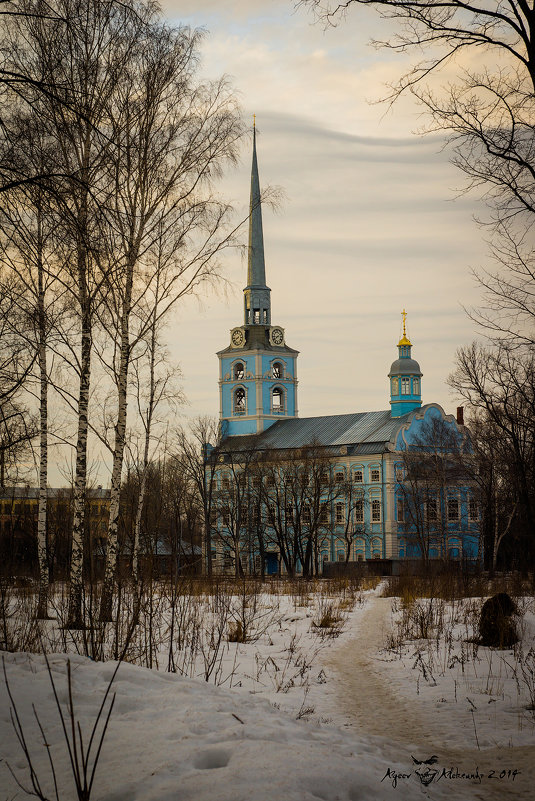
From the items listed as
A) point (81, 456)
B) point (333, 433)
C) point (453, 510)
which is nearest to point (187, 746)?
point (81, 456)

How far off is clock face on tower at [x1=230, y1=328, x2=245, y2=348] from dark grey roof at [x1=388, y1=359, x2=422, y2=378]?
1371 cm

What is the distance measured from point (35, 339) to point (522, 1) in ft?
33.2

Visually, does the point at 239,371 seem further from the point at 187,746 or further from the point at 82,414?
the point at 187,746

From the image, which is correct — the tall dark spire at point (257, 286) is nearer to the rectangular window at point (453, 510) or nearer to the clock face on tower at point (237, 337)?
the clock face on tower at point (237, 337)

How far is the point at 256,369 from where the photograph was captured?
73.9 metres

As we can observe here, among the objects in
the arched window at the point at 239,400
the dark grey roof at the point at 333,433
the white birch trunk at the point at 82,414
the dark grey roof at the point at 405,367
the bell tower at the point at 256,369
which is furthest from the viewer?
the arched window at the point at 239,400

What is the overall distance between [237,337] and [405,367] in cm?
1545

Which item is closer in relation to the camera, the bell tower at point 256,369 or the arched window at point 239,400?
the bell tower at point 256,369

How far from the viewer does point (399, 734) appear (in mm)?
6711

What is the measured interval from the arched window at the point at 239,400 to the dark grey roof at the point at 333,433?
11.2ft

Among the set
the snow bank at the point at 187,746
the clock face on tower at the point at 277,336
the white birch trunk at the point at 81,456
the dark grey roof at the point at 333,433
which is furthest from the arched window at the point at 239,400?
the snow bank at the point at 187,746

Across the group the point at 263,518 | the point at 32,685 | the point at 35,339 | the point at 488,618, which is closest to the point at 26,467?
the point at 35,339

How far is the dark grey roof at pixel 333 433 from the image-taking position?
66.4m

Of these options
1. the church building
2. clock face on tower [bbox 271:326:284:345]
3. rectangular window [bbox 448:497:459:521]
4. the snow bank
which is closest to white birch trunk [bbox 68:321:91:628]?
the snow bank
